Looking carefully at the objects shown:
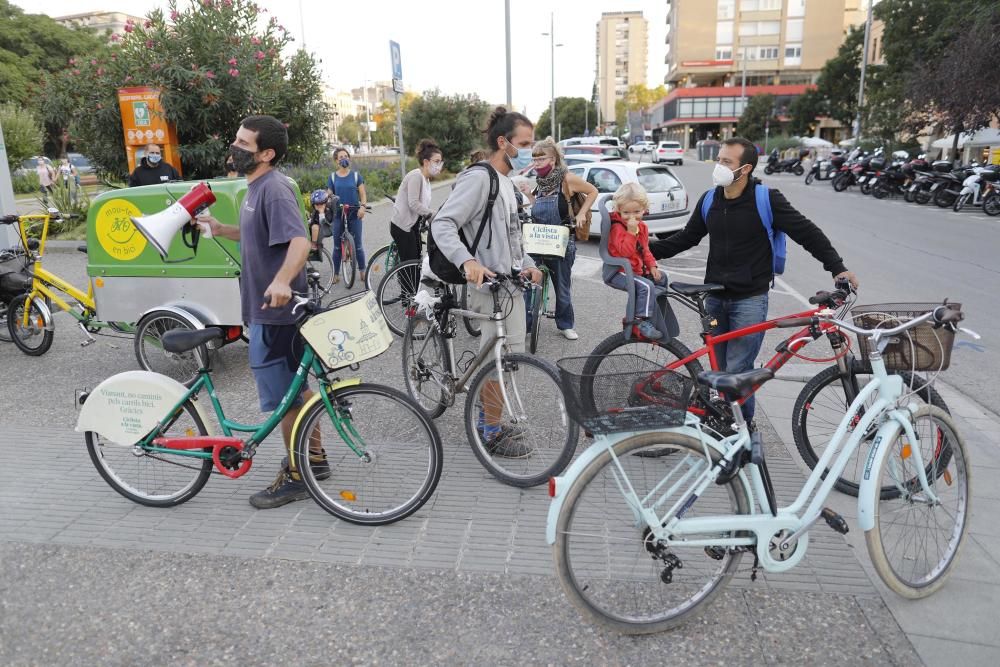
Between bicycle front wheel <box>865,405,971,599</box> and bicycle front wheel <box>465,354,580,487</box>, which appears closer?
bicycle front wheel <box>865,405,971,599</box>

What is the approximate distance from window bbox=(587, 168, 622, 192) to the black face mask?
10.6 meters

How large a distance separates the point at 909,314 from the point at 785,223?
1.12 meters

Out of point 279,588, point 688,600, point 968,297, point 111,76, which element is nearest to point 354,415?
point 279,588

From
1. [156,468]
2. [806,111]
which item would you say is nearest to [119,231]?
[156,468]

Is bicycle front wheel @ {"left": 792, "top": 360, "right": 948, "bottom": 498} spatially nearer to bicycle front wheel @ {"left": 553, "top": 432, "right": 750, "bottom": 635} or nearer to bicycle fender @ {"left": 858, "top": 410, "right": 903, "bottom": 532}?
bicycle fender @ {"left": 858, "top": 410, "right": 903, "bottom": 532}

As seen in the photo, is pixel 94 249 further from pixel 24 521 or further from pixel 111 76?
pixel 111 76

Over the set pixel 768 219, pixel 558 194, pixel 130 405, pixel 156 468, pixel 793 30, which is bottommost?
pixel 156 468

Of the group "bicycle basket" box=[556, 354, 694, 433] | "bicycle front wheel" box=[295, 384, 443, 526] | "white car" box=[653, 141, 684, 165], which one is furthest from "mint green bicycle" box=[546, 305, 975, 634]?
"white car" box=[653, 141, 684, 165]

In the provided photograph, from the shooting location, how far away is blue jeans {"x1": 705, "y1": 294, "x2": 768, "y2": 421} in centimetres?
409

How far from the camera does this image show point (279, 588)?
312cm

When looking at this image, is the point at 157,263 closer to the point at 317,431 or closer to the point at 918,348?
the point at 317,431

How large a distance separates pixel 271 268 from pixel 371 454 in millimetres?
1013

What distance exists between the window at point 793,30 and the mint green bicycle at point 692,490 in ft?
332

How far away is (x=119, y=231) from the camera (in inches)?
228
